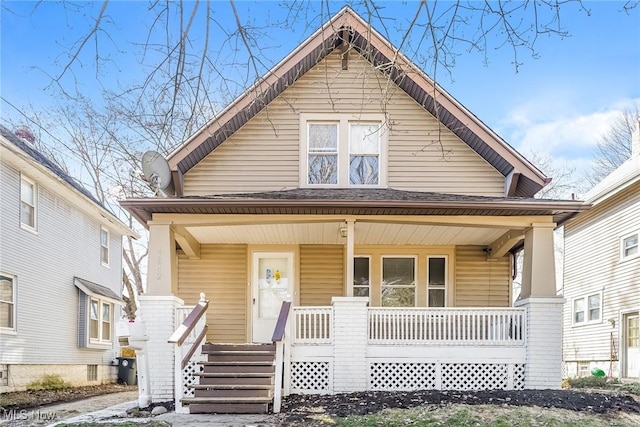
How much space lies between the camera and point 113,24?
4.80 metres

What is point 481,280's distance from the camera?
12.4 metres

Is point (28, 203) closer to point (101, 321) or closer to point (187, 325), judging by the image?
point (101, 321)

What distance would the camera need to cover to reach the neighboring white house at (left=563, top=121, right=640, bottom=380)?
15.0 meters

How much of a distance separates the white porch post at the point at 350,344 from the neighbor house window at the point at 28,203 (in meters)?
7.90

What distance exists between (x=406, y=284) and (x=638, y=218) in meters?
6.64

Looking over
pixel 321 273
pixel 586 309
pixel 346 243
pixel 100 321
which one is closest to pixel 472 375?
pixel 346 243

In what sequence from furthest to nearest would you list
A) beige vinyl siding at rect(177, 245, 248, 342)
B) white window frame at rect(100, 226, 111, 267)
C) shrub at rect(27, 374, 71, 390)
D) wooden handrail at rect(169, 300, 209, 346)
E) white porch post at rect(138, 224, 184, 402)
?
white window frame at rect(100, 226, 111, 267), shrub at rect(27, 374, 71, 390), beige vinyl siding at rect(177, 245, 248, 342), white porch post at rect(138, 224, 184, 402), wooden handrail at rect(169, 300, 209, 346)

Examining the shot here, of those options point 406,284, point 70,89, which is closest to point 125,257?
point 406,284

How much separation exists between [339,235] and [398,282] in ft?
6.37

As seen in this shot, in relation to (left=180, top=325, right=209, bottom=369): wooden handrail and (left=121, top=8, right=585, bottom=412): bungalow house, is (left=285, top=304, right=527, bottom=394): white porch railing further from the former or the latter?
(left=180, top=325, right=209, bottom=369): wooden handrail

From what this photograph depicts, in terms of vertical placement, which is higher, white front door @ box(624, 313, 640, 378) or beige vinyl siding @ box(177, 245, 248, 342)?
beige vinyl siding @ box(177, 245, 248, 342)

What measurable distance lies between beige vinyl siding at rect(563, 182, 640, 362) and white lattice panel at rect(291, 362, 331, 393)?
9019 millimetres
